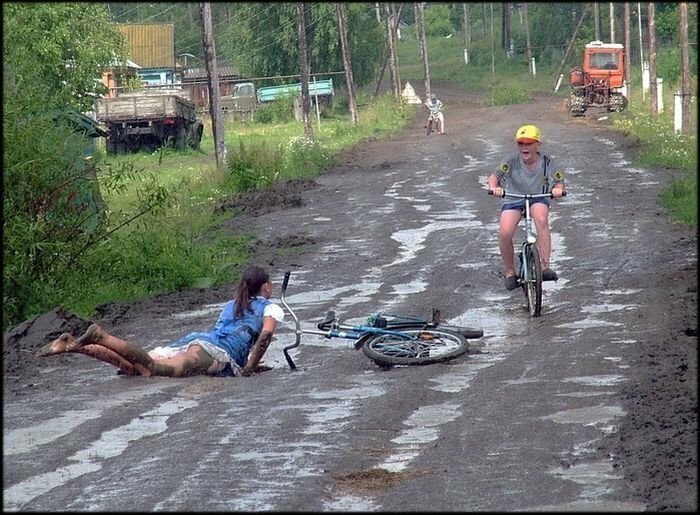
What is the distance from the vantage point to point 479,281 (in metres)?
15.9

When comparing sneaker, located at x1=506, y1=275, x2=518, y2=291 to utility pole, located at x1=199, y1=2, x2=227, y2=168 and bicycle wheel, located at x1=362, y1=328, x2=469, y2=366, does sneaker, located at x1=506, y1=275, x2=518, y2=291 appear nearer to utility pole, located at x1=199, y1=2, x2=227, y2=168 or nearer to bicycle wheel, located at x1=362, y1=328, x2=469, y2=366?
bicycle wheel, located at x1=362, y1=328, x2=469, y2=366

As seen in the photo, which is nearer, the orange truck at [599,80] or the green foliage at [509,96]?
the orange truck at [599,80]

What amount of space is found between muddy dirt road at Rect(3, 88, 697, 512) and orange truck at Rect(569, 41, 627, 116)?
32261 mm

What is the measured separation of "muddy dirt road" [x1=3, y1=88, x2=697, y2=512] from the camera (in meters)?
7.12

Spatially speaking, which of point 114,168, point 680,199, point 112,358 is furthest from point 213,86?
point 112,358

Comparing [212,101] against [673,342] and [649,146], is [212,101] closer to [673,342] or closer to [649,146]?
[649,146]

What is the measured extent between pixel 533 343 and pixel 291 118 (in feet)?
182

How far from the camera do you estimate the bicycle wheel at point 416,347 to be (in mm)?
11070

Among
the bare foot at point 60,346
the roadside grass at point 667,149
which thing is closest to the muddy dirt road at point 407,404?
the bare foot at point 60,346

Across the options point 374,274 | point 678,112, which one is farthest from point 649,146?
point 374,274

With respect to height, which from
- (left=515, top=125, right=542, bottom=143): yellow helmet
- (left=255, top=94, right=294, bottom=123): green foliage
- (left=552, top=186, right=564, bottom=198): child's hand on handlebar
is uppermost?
(left=515, top=125, right=542, bottom=143): yellow helmet

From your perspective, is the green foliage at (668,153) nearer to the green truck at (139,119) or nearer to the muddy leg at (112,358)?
the muddy leg at (112,358)

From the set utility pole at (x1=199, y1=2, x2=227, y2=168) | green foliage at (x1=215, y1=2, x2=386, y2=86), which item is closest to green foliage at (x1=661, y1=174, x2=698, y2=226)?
utility pole at (x1=199, y1=2, x2=227, y2=168)

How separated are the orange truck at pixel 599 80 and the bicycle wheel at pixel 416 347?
39214mm
